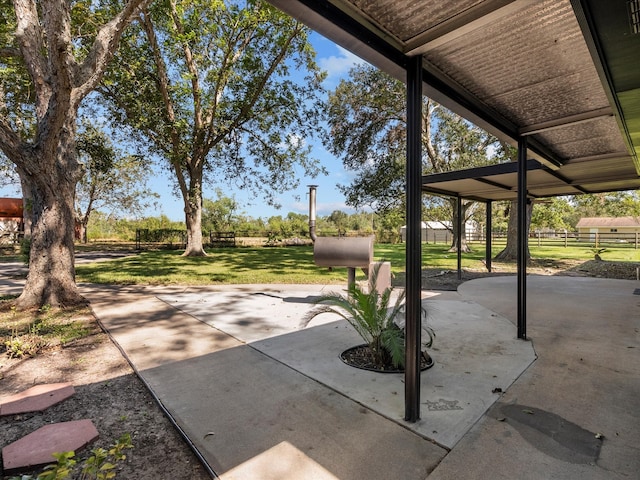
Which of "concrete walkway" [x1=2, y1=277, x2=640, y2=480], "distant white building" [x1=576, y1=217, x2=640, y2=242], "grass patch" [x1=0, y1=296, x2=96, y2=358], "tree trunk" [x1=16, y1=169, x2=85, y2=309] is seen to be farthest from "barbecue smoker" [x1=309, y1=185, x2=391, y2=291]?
"distant white building" [x1=576, y1=217, x2=640, y2=242]

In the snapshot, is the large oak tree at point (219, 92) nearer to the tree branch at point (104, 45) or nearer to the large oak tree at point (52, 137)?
the large oak tree at point (52, 137)

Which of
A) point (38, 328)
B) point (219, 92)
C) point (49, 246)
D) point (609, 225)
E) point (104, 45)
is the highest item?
point (219, 92)

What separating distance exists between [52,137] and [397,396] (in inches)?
239

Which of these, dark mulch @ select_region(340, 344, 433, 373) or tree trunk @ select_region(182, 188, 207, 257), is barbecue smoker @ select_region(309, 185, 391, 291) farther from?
tree trunk @ select_region(182, 188, 207, 257)

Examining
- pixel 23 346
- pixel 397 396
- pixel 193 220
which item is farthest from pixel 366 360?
pixel 193 220

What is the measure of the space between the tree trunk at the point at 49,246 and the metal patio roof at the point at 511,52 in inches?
230

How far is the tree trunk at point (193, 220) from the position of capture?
15.1m

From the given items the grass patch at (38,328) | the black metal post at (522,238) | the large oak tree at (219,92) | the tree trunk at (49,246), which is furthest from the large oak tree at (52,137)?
the black metal post at (522,238)

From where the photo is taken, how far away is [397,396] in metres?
2.67

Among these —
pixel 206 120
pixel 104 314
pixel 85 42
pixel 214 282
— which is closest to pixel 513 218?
pixel 214 282

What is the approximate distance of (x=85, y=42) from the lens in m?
10.6

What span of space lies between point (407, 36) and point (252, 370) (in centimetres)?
303

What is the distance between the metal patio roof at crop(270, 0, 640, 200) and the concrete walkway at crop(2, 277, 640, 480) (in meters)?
2.34

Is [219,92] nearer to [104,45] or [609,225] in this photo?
[104,45]
